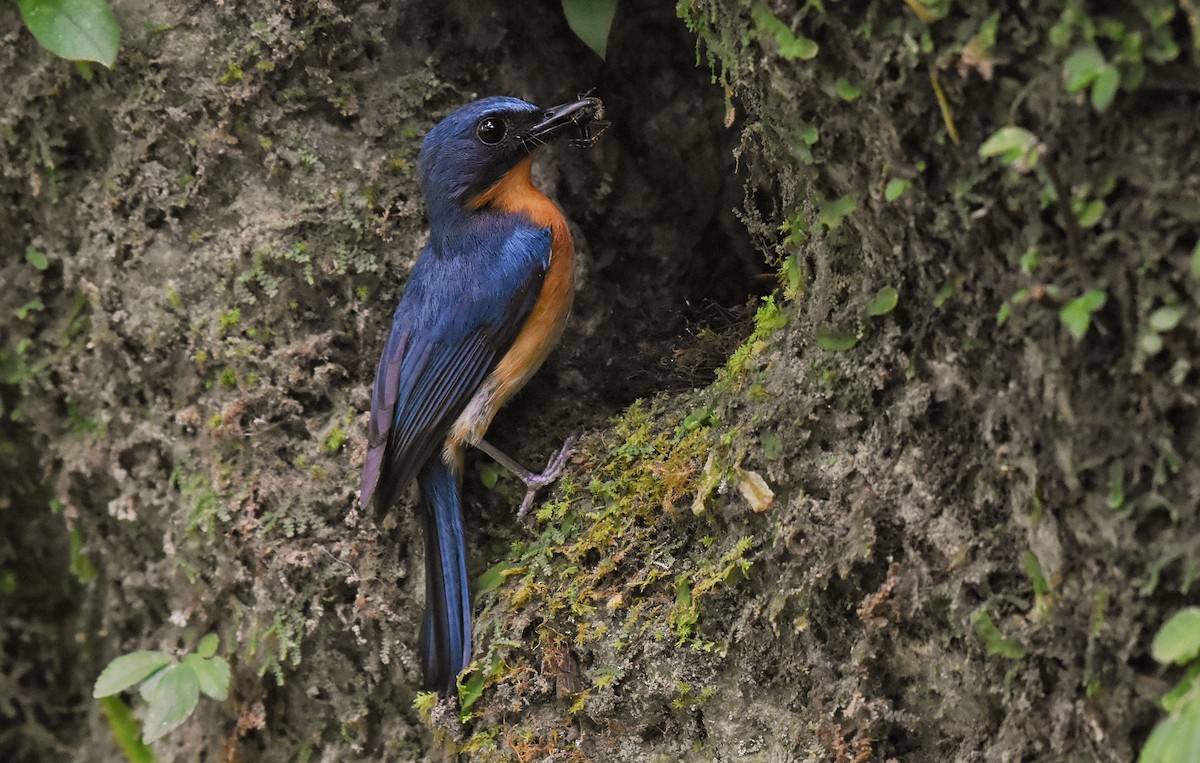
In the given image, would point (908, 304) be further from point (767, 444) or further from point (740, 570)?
point (740, 570)

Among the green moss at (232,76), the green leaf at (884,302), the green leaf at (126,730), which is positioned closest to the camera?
the green leaf at (884,302)

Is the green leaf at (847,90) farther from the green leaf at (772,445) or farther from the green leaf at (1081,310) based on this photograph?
the green leaf at (772,445)

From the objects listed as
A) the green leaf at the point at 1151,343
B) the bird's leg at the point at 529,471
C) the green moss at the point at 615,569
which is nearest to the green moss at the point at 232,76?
the bird's leg at the point at 529,471

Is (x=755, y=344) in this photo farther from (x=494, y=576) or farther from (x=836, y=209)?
(x=494, y=576)

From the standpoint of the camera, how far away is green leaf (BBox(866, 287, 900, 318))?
2607 mm

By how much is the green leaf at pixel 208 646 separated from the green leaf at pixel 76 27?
6.70 feet

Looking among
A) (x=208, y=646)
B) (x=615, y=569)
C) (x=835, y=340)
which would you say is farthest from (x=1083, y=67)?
(x=208, y=646)

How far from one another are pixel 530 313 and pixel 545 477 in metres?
0.62

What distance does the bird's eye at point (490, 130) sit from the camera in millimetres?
4043

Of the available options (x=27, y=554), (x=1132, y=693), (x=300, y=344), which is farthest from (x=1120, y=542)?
(x=27, y=554)

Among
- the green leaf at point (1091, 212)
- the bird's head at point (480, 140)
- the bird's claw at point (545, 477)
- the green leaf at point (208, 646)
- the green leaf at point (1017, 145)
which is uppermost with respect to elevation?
the bird's head at point (480, 140)

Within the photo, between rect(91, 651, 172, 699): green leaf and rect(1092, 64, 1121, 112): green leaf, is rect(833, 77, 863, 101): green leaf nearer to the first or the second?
rect(1092, 64, 1121, 112): green leaf

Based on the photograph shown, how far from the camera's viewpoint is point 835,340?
284 cm

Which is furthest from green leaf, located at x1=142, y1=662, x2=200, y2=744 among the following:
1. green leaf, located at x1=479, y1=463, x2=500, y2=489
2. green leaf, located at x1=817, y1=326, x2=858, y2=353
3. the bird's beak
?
green leaf, located at x1=817, y1=326, x2=858, y2=353
